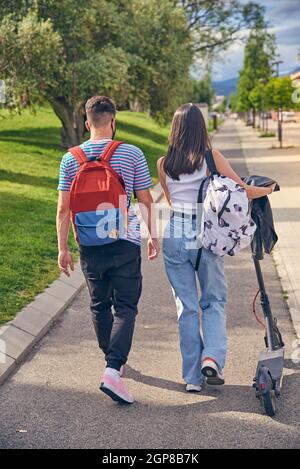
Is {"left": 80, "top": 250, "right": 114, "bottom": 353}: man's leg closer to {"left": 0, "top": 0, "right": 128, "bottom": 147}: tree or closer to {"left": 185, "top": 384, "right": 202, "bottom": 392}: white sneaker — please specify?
{"left": 185, "top": 384, "right": 202, "bottom": 392}: white sneaker

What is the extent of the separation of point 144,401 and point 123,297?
642 millimetres

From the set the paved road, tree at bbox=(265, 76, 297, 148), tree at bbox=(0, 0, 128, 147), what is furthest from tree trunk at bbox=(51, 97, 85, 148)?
the paved road

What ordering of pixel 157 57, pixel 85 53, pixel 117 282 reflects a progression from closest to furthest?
pixel 117 282 → pixel 85 53 → pixel 157 57

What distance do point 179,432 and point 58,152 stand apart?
18927mm

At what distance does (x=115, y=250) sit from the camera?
448 cm

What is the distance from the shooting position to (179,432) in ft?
13.0

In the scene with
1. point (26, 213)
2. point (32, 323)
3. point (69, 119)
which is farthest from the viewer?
point (69, 119)

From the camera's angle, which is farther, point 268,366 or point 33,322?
point 33,322

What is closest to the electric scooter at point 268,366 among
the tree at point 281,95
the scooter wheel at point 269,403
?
the scooter wheel at point 269,403

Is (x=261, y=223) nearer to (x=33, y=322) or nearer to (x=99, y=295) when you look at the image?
(x=99, y=295)

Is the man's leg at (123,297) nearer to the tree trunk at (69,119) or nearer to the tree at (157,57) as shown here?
the tree trunk at (69,119)

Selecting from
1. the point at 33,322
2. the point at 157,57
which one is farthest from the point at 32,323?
the point at 157,57

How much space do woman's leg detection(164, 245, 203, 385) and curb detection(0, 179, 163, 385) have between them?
1.24 metres
